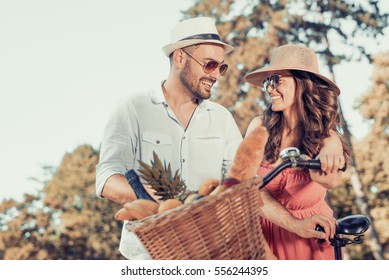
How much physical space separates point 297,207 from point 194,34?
0.86 m

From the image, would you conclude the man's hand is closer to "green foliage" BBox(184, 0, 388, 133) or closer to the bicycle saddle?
Result: the bicycle saddle

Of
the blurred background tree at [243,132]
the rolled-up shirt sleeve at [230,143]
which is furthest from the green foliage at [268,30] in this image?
the rolled-up shirt sleeve at [230,143]

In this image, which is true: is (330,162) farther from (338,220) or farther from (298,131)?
(298,131)

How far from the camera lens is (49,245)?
14125 millimetres

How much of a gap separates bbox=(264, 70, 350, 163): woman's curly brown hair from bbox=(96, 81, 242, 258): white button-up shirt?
20 cm

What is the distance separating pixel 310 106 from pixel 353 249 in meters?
11.0

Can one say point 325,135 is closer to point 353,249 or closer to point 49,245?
point 353,249

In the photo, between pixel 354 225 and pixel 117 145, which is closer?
pixel 354 225

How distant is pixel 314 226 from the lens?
254 cm

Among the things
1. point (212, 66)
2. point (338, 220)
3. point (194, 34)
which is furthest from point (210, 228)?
point (194, 34)

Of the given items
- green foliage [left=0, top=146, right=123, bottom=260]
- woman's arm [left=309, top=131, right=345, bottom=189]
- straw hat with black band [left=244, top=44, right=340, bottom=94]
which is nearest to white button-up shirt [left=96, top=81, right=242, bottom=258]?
straw hat with black band [left=244, top=44, right=340, bottom=94]

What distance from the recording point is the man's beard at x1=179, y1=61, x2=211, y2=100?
9.43ft

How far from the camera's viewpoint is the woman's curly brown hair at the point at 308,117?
8.93 ft

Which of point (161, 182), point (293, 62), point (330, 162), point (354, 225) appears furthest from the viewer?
point (293, 62)
